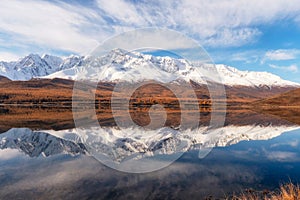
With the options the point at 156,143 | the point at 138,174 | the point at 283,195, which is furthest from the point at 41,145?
the point at 283,195

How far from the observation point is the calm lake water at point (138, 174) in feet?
50.8

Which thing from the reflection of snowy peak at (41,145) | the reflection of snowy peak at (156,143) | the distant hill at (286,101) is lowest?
the reflection of snowy peak at (41,145)

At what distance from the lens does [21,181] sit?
56.7 ft

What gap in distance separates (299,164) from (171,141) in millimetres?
13505

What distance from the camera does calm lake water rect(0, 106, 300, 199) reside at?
50.8 ft

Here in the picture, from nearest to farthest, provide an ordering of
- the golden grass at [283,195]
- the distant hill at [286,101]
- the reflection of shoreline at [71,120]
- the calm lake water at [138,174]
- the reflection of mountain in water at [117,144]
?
1. the golden grass at [283,195]
2. the calm lake water at [138,174]
3. the reflection of mountain in water at [117,144]
4. the reflection of shoreline at [71,120]
5. the distant hill at [286,101]

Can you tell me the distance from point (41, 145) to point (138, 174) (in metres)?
14.9

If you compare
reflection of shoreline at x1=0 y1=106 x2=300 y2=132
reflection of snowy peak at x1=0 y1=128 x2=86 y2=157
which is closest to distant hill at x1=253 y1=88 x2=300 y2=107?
reflection of shoreline at x1=0 y1=106 x2=300 y2=132

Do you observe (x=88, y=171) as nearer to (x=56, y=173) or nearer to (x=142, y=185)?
(x=56, y=173)

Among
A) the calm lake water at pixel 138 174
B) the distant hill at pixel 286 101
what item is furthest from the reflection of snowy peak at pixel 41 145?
the distant hill at pixel 286 101

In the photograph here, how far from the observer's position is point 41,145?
29.8 meters

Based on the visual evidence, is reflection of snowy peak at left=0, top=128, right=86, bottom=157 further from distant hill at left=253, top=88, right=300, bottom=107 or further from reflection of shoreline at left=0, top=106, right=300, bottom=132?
distant hill at left=253, top=88, right=300, bottom=107

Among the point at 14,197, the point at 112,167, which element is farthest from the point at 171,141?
the point at 14,197

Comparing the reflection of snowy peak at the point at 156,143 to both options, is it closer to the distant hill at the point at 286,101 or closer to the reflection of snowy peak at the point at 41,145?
the reflection of snowy peak at the point at 41,145
